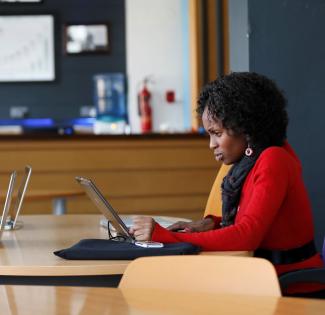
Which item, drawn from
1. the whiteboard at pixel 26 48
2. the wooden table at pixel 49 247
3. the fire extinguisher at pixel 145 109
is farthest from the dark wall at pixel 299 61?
the whiteboard at pixel 26 48

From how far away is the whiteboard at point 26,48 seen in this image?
7.97 meters

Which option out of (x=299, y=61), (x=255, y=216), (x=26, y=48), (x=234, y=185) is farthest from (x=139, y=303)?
(x=26, y=48)

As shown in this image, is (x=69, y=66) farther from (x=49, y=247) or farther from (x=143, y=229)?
(x=143, y=229)

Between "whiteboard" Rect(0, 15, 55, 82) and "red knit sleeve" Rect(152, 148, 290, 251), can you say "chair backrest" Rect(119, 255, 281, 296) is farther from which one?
"whiteboard" Rect(0, 15, 55, 82)

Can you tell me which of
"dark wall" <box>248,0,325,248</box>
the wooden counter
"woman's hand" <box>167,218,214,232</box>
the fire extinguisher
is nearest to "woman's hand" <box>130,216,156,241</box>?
"woman's hand" <box>167,218,214,232</box>

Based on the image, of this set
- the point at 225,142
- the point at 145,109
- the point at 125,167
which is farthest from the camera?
the point at 145,109

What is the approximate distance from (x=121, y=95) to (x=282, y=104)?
19.3 feet

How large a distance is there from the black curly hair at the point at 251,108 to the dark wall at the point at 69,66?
5.90 meters

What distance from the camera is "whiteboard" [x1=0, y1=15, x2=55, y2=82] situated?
797 centimetres

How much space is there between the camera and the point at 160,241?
1.86 m

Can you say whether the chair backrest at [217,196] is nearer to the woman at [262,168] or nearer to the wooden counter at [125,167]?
the woman at [262,168]

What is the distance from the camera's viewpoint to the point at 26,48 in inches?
316

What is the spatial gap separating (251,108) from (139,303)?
3.27 ft

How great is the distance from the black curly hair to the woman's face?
16 mm
